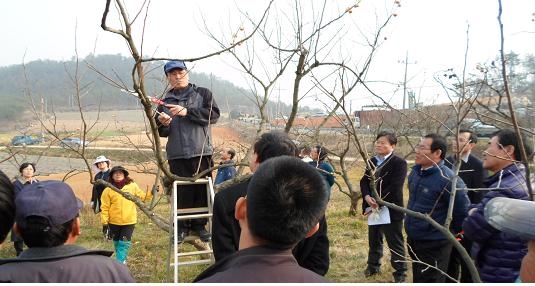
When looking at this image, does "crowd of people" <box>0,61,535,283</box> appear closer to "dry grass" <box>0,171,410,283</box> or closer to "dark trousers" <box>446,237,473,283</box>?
"dark trousers" <box>446,237,473,283</box>

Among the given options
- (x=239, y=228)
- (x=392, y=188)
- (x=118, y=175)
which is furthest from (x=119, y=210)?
(x=239, y=228)

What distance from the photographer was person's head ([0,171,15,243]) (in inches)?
57.9

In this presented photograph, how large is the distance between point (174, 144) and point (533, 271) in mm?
2839

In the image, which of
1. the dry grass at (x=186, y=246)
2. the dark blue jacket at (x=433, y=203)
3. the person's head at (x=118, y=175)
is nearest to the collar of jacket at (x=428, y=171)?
the dark blue jacket at (x=433, y=203)

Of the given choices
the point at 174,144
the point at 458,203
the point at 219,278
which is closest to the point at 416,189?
the point at 458,203

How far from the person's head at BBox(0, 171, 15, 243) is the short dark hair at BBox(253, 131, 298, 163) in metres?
1.04

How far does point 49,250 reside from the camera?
1504mm

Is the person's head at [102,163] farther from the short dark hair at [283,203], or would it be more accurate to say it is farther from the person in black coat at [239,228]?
the short dark hair at [283,203]

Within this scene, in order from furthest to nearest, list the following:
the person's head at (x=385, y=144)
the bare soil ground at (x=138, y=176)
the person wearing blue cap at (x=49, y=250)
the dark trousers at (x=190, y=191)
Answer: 1. the bare soil ground at (x=138, y=176)
2. the person's head at (x=385, y=144)
3. the dark trousers at (x=190, y=191)
4. the person wearing blue cap at (x=49, y=250)

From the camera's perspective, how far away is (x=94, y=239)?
6.92 metres

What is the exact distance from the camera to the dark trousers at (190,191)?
11.7 feet

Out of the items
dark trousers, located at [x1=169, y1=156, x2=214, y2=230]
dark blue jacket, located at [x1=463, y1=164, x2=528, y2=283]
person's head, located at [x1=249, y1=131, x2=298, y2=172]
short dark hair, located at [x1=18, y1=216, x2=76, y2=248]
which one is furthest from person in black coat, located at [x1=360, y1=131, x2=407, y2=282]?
short dark hair, located at [x1=18, y1=216, x2=76, y2=248]

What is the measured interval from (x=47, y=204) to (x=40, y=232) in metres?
0.10

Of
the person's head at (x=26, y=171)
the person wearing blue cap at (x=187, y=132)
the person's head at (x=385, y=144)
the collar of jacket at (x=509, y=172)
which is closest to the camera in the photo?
the collar of jacket at (x=509, y=172)
